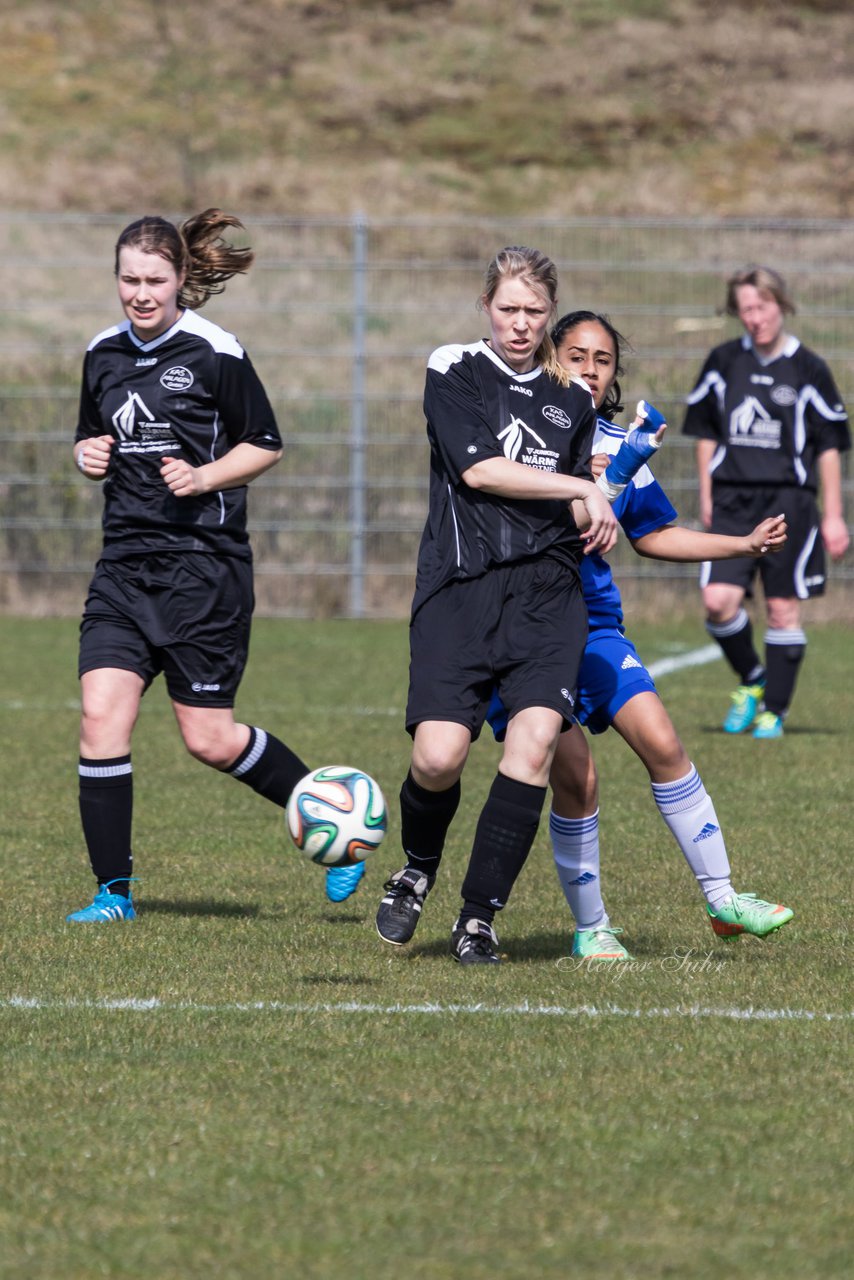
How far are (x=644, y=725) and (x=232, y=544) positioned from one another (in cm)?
147

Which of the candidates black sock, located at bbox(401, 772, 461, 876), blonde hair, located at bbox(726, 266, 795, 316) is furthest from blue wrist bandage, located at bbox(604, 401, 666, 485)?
blonde hair, located at bbox(726, 266, 795, 316)

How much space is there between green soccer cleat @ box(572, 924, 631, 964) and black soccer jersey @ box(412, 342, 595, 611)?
966mm

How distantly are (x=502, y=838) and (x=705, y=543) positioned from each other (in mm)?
968

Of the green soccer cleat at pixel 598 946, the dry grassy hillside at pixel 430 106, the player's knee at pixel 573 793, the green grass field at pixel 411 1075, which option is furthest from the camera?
the dry grassy hillside at pixel 430 106

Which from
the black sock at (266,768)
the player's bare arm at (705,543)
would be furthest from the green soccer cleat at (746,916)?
the black sock at (266,768)

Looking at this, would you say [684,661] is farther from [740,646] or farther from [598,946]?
[598,946]

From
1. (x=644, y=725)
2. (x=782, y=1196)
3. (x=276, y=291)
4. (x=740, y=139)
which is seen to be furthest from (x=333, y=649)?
(x=740, y=139)

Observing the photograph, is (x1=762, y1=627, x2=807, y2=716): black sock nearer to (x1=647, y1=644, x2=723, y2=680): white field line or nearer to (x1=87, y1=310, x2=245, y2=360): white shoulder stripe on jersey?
(x1=647, y1=644, x2=723, y2=680): white field line

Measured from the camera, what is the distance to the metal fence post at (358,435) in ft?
53.1

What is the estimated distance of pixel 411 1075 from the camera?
402 centimetres

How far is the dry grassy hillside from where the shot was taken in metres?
28.8

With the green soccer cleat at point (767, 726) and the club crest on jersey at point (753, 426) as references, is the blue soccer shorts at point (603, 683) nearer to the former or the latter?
the green soccer cleat at point (767, 726)

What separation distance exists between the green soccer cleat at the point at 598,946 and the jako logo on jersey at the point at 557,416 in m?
1.31

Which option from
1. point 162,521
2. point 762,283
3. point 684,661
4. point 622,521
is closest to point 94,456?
point 162,521
